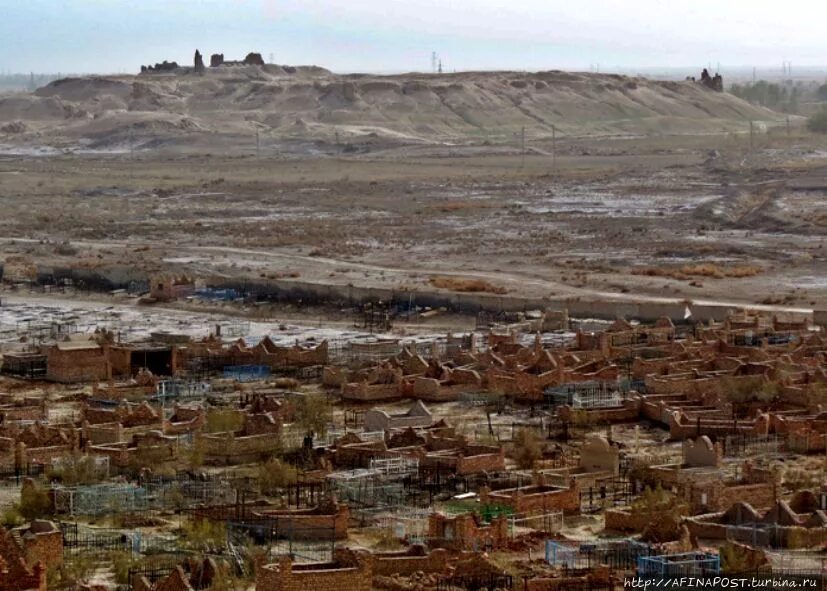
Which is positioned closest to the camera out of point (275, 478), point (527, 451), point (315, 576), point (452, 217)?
point (315, 576)

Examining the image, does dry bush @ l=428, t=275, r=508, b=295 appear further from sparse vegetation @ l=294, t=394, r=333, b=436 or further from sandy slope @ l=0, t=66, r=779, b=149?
sandy slope @ l=0, t=66, r=779, b=149

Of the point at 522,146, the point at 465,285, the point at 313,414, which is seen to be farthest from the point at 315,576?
the point at 522,146

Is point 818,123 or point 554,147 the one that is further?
point 818,123

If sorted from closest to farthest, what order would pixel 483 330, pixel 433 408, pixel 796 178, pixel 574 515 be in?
pixel 574 515
pixel 433 408
pixel 483 330
pixel 796 178

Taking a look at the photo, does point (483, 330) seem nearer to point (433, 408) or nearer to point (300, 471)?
point (433, 408)

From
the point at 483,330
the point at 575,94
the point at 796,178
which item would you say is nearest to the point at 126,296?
the point at 483,330

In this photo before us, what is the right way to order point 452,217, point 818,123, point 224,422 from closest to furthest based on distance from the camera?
point 224,422 < point 452,217 < point 818,123

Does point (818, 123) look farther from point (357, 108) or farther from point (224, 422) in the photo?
point (224, 422)

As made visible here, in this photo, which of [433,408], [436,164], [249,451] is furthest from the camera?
[436,164]
